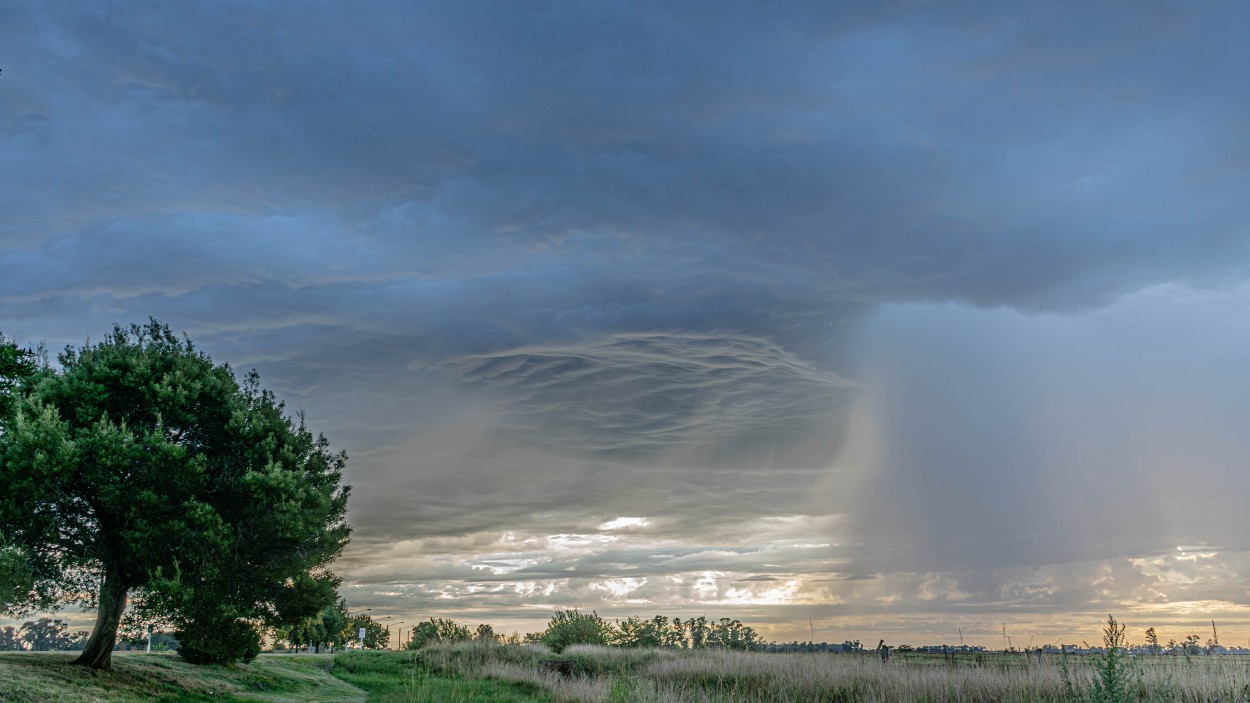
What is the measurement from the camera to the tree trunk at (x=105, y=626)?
1046 inches

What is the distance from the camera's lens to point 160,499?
2553cm

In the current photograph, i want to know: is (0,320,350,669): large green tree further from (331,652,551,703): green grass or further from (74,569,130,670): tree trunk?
(331,652,551,703): green grass

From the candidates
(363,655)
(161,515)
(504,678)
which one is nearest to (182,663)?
(161,515)

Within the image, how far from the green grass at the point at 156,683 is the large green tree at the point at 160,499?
159 centimetres

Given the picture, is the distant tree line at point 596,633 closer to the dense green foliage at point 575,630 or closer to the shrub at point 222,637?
the dense green foliage at point 575,630

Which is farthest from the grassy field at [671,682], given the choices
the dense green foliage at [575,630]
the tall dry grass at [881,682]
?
the dense green foliage at [575,630]

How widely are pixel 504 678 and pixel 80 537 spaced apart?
1992cm

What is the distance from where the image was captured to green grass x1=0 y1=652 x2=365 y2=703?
21781 mm

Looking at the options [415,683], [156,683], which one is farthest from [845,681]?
[156,683]

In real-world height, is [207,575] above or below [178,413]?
below

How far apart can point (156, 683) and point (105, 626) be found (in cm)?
280

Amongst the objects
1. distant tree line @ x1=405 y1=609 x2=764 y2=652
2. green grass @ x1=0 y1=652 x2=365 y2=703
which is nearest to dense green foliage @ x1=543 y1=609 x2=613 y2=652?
distant tree line @ x1=405 y1=609 x2=764 y2=652

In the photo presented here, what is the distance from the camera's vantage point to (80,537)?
26.0m

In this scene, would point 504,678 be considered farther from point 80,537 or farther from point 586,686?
point 80,537
